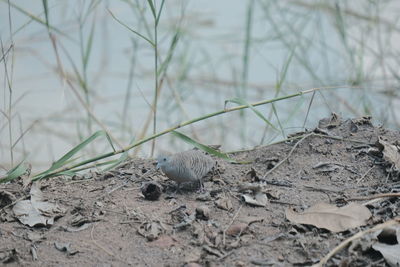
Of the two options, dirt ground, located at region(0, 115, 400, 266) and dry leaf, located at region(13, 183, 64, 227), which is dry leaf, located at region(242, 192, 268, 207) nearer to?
dirt ground, located at region(0, 115, 400, 266)

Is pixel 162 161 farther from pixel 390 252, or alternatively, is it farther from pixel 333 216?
pixel 390 252

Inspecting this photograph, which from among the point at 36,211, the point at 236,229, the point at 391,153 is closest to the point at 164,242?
the point at 236,229

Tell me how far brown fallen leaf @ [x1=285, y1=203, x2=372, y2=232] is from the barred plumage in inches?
19.9

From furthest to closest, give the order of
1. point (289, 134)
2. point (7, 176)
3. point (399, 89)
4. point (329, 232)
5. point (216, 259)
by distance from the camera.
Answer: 1. point (399, 89)
2. point (289, 134)
3. point (7, 176)
4. point (329, 232)
5. point (216, 259)

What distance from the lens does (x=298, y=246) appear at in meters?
2.26

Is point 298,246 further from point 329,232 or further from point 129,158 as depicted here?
point 129,158

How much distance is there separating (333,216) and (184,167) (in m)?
0.75

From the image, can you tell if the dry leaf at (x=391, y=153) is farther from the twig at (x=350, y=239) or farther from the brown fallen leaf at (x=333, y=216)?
the twig at (x=350, y=239)

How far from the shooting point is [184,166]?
8.90ft

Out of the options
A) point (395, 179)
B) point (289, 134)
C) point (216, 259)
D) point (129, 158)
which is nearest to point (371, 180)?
point (395, 179)

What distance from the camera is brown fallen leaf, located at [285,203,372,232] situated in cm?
237

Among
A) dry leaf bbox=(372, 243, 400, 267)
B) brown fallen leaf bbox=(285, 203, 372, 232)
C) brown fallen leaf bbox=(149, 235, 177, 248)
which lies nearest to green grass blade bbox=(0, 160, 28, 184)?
brown fallen leaf bbox=(149, 235, 177, 248)

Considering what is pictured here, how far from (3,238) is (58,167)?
0.52 metres

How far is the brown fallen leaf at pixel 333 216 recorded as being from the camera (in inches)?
93.3
